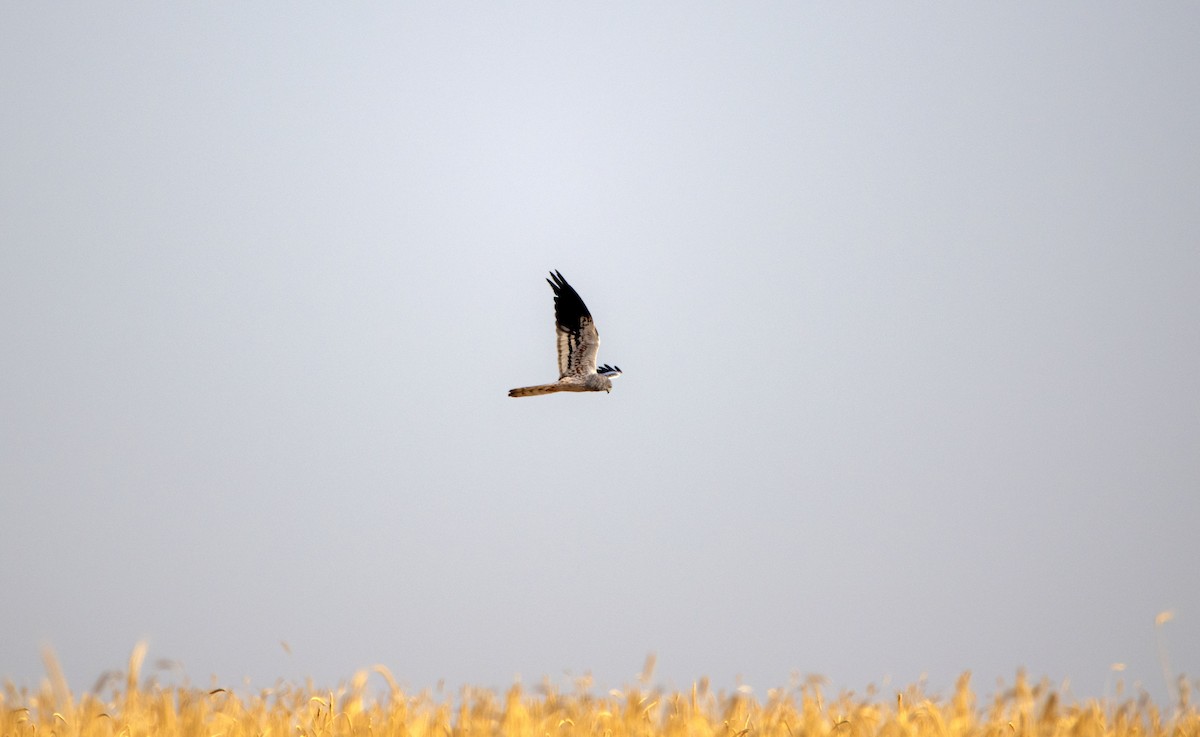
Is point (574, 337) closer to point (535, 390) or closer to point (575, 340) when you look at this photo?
point (575, 340)

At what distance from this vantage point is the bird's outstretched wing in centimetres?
1411

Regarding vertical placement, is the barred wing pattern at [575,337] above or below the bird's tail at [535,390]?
above

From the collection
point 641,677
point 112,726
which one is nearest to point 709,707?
point 641,677

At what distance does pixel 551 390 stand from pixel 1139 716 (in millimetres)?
8041

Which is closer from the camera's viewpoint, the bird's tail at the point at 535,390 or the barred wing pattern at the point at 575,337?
the bird's tail at the point at 535,390

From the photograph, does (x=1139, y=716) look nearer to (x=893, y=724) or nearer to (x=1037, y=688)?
(x=1037, y=688)

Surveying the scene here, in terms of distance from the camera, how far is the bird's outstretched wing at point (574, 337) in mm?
14109

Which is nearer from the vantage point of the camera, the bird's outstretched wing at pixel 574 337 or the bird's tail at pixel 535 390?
the bird's tail at pixel 535 390

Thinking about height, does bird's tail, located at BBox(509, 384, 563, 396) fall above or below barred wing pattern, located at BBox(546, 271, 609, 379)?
below

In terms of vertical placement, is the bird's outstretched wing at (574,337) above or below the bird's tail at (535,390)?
above

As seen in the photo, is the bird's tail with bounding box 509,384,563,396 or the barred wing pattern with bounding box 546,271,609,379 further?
the barred wing pattern with bounding box 546,271,609,379

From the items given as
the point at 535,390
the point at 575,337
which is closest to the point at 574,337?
the point at 575,337

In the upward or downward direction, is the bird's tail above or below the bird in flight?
below

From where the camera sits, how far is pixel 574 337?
558 inches
